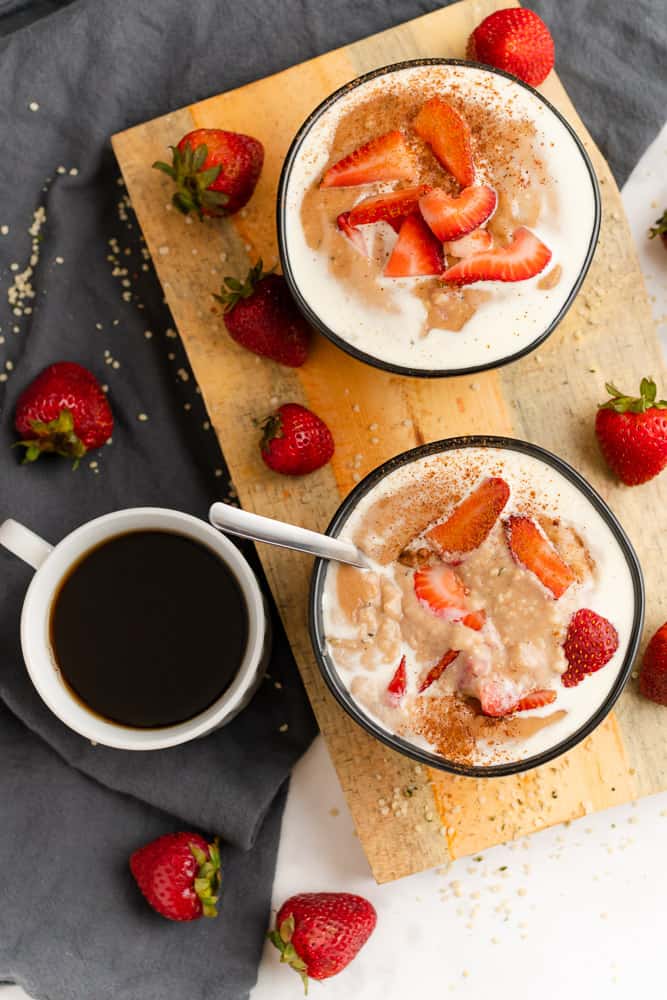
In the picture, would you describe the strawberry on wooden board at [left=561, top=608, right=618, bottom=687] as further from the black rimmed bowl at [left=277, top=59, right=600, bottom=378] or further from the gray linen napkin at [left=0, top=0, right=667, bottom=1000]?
the gray linen napkin at [left=0, top=0, right=667, bottom=1000]

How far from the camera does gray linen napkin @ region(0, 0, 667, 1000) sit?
222cm

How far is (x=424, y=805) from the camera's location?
83.9 inches

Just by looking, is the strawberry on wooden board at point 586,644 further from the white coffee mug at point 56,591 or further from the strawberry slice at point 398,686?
the white coffee mug at point 56,591

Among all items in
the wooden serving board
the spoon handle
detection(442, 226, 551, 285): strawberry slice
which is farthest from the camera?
the wooden serving board

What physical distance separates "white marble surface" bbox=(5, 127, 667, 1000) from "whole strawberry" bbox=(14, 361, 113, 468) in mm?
889

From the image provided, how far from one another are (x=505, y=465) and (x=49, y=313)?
1111mm

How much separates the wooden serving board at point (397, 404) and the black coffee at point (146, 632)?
0.50 ft

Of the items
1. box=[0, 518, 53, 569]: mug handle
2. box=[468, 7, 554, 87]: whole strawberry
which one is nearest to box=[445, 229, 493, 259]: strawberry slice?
box=[468, 7, 554, 87]: whole strawberry

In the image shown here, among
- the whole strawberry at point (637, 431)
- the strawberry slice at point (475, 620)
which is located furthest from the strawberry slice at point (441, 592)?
the whole strawberry at point (637, 431)

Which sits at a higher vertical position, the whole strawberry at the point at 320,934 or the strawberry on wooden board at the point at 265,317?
the strawberry on wooden board at the point at 265,317

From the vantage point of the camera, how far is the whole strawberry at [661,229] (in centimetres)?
229

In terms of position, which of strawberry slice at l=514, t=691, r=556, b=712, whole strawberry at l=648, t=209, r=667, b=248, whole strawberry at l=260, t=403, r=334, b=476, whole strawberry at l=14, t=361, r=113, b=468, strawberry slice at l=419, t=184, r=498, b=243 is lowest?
whole strawberry at l=14, t=361, r=113, b=468

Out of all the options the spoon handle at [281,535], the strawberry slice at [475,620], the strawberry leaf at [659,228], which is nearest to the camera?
the spoon handle at [281,535]

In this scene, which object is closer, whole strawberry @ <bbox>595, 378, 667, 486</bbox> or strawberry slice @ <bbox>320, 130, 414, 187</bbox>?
strawberry slice @ <bbox>320, 130, 414, 187</bbox>
